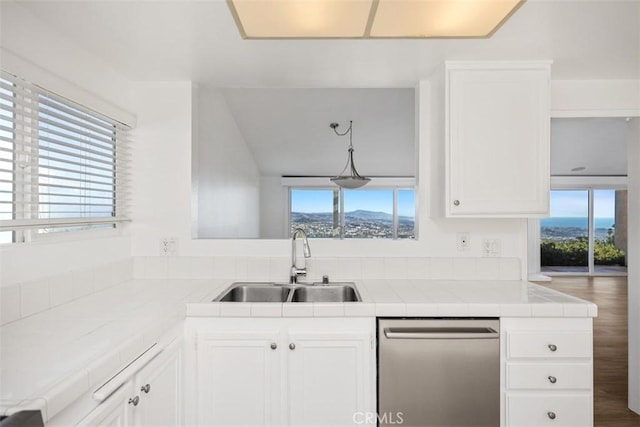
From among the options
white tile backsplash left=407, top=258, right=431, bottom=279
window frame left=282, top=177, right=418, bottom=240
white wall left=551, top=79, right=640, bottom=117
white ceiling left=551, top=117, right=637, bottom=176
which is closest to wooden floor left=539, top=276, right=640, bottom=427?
white tile backsplash left=407, top=258, right=431, bottom=279

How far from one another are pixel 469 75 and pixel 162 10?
1557 mm

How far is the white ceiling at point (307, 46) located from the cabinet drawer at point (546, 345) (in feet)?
4.61

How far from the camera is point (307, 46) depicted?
1.83 meters

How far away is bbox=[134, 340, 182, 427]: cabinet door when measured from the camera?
4.22 ft

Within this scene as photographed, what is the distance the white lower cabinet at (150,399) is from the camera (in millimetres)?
1092

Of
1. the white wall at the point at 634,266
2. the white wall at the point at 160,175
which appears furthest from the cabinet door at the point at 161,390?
the white wall at the point at 634,266

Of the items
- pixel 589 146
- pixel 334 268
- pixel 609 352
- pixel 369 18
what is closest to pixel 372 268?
pixel 334 268

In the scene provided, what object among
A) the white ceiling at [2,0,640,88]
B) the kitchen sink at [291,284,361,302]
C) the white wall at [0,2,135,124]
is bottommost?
the kitchen sink at [291,284,361,302]

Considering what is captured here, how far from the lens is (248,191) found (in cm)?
538

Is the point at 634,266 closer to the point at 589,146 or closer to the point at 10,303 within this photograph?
the point at 10,303

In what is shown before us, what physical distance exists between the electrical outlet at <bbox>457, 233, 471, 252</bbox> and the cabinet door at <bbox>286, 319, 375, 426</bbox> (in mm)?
962

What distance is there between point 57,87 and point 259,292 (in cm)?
144

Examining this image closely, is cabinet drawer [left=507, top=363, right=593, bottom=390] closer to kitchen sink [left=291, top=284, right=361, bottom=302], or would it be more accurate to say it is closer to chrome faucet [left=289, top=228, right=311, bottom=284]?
kitchen sink [left=291, top=284, right=361, bottom=302]

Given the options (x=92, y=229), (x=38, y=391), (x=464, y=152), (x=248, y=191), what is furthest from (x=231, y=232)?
(x=38, y=391)
